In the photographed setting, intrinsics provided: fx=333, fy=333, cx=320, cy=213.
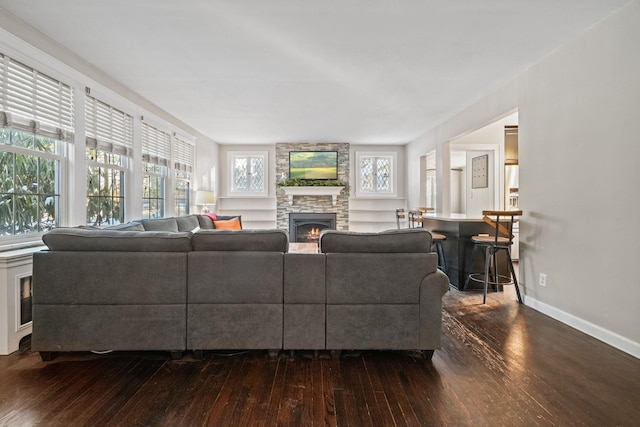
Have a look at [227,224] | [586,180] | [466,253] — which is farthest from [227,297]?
[227,224]

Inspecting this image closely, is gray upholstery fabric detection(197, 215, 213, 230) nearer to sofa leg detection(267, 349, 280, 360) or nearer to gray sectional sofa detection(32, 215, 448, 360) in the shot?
gray sectional sofa detection(32, 215, 448, 360)

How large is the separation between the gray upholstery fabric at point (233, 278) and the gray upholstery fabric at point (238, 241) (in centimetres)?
5

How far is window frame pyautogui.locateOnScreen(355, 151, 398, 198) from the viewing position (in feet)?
26.4

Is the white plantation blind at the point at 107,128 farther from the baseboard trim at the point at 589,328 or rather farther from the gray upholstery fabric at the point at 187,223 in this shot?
the baseboard trim at the point at 589,328

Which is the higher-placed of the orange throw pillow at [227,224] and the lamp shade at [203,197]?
the lamp shade at [203,197]

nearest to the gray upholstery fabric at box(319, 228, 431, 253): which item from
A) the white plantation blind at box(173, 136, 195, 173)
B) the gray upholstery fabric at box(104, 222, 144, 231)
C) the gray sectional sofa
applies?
the gray sectional sofa

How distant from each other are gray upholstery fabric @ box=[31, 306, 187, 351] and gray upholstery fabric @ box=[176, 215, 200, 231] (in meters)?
2.74

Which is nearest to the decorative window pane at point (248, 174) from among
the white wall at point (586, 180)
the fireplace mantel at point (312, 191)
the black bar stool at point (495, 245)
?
the fireplace mantel at point (312, 191)

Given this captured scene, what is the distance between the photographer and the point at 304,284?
228cm

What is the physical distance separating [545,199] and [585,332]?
125 centimetres

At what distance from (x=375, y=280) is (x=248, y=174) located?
6.27 meters

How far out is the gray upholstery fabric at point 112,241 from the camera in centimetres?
225

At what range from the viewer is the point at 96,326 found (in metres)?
2.23

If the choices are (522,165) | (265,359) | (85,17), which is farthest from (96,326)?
(522,165)
